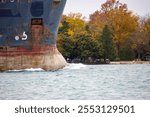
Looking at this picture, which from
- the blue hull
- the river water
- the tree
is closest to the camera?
the river water

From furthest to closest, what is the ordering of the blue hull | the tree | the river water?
the tree → the blue hull → the river water

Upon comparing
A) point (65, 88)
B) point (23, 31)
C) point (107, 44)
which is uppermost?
point (23, 31)

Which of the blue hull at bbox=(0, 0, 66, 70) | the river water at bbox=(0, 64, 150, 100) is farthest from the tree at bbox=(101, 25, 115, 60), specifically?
the river water at bbox=(0, 64, 150, 100)

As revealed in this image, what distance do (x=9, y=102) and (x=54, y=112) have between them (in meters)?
2.24

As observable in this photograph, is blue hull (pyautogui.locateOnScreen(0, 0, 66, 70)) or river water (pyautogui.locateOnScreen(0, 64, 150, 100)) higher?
blue hull (pyautogui.locateOnScreen(0, 0, 66, 70))

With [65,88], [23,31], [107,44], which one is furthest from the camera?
[107,44]

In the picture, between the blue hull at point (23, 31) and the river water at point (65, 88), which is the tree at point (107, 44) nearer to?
the blue hull at point (23, 31)

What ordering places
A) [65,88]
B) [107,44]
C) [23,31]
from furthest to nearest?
[107,44], [23,31], [65,88]

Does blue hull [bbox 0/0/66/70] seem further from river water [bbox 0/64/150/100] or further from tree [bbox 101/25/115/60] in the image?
tree [bbox 101/25/115/60]

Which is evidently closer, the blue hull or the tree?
the blue hull

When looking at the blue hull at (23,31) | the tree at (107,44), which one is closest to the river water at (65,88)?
the blue hull at (23,31)

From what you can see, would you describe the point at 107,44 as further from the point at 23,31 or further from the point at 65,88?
the point at 65,88

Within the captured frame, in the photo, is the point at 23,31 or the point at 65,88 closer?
the point at 65,88

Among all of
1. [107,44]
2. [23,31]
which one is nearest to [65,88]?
[23,31]
